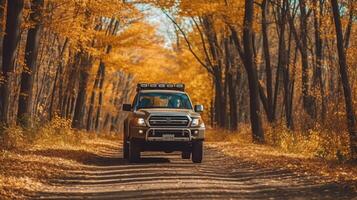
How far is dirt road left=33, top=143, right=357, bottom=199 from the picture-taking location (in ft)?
34.5

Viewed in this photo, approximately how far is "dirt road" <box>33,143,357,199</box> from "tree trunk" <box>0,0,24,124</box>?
4.41 metres

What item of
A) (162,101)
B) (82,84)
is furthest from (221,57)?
(162,101)

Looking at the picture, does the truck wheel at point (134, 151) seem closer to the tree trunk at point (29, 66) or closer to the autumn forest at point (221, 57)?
the autumn forest at point (221, 57)

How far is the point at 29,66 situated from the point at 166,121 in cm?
730

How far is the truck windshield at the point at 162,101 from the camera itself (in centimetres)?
1727

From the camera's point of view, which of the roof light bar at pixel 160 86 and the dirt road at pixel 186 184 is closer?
the dirt road at pixel 186 184

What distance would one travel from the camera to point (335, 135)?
653 inches

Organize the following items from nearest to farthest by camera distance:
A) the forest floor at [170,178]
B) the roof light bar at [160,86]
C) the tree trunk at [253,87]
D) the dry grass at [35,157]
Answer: the forest floor at [170,178]
the dry grass at [35,157]
the roof light bar at [160,86]
the tree trunk at [253,87]

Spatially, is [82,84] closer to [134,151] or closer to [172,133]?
[134,151]

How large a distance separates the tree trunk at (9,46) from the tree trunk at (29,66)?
67.0 inches

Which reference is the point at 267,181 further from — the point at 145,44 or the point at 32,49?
the point at 145,44

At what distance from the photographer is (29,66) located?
2080 cm

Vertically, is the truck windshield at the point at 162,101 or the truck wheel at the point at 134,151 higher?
the truck windshield at the point at 162,101

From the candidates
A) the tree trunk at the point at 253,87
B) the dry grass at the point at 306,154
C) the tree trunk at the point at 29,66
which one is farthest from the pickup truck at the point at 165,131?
the tree trunk at the point at 253,87
